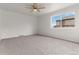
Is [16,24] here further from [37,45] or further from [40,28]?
[37,45]

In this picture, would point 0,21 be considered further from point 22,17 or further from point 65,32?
point 65,32

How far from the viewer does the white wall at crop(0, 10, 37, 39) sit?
3.57 ft

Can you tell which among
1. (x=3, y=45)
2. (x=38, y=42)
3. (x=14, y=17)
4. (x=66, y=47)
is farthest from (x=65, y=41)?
(x=3, y=45)

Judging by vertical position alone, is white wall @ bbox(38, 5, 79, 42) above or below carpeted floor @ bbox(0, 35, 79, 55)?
above

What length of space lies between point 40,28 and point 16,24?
347 mm

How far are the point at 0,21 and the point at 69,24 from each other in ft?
3.06

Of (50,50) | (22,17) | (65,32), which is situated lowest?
(50,50)

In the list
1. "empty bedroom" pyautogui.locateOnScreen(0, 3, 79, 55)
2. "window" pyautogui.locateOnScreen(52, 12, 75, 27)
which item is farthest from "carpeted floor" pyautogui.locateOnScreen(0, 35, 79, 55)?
"window" pyautogui.locateOnScreen(52, 12, 75, 27)

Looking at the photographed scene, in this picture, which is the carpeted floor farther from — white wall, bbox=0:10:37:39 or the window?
the window

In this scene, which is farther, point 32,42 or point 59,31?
point 32,42

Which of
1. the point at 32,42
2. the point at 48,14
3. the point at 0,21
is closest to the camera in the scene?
the point at 0,21

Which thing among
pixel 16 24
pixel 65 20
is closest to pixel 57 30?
pixel 65 20

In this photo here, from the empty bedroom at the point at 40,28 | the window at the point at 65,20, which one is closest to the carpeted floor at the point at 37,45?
the empty bedroom at the point at 40,28

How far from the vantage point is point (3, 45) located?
47.1 inches
